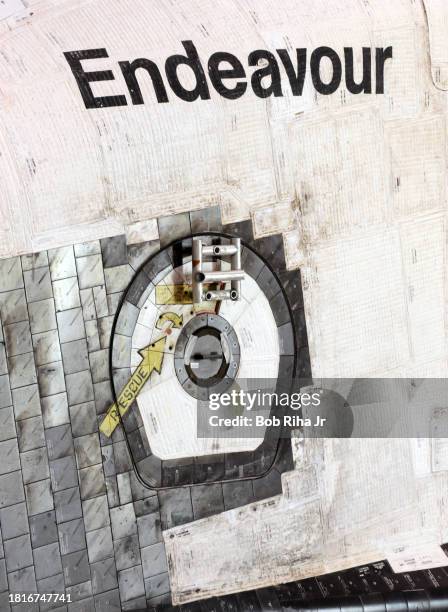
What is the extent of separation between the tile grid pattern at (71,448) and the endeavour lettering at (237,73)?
512 mm

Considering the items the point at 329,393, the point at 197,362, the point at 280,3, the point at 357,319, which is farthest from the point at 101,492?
the point at 280,3

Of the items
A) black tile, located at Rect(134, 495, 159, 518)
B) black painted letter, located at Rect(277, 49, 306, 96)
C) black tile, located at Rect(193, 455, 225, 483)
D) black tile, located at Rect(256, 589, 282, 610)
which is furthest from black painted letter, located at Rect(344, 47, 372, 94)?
black tile, located at Rect(256, 589, 282, 610)

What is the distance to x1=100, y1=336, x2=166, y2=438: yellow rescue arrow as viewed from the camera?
331cm

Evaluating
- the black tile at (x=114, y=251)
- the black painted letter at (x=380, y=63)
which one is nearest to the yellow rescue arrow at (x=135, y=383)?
the black tile at (x=114, y=251)

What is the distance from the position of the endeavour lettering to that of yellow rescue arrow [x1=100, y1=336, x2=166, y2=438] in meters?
0.98

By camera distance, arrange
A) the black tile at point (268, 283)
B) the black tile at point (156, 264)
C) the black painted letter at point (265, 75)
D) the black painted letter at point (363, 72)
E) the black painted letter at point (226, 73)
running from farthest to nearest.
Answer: the black painted letter at point (363, 72) → the black tile at point (268, 283) → the black painted letter at point (265, 75) → the black painted letter at point (226, 73) → the black tile at point (156, 264)

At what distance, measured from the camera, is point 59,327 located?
3.14m

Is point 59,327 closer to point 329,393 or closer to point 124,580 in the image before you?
point 124,580

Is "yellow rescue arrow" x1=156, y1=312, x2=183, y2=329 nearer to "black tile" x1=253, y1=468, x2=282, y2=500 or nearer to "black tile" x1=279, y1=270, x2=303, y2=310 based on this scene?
"black tile" x1=279, y1=270, x2=303, y2=310

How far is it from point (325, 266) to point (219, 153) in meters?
0.80

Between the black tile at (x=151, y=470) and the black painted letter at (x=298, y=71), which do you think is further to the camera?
the black painted letter at (x=298, y=71)

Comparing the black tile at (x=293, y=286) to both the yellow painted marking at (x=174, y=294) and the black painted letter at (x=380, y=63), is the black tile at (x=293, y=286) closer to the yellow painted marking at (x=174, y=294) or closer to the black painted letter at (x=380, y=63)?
the yellow painted marking at (x=174, y=294)

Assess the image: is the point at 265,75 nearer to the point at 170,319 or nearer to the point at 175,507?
the point at 170,319

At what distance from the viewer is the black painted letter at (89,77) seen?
3156mm
